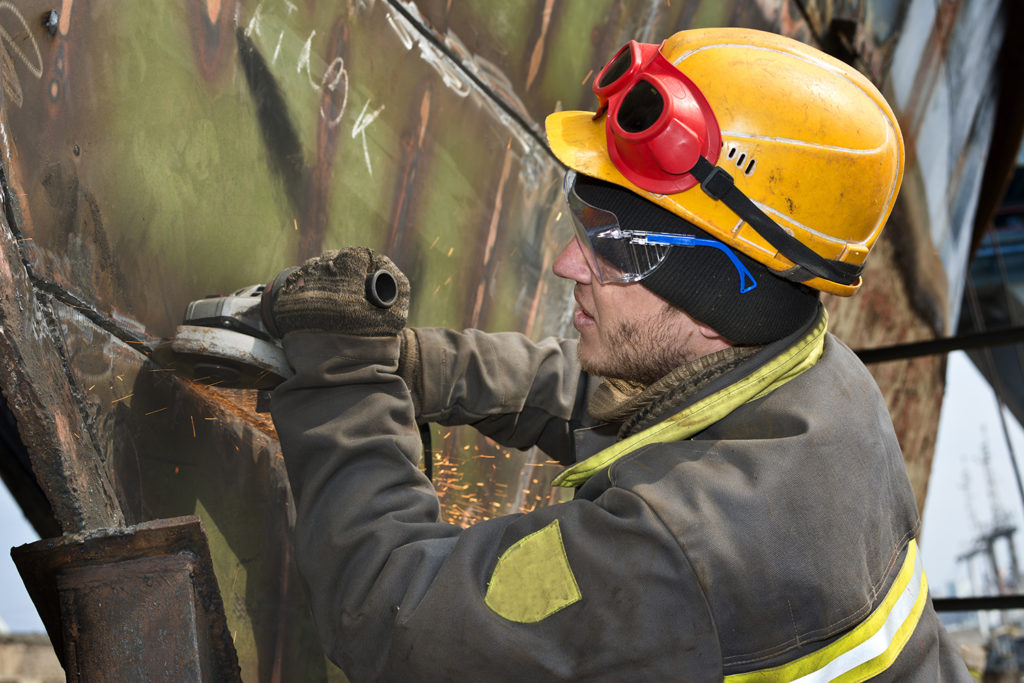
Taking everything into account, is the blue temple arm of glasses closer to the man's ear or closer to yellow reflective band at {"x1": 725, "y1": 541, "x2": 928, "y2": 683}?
the man's ear

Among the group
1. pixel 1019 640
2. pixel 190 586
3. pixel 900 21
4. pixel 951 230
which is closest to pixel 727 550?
pixel 190 586

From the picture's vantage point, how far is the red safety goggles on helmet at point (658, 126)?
1.55 metres

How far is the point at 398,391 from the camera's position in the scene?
1.65 metres

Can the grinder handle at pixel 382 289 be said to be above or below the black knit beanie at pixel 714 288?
above

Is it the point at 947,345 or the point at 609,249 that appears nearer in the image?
the point at 609,249

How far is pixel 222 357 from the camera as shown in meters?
1.58

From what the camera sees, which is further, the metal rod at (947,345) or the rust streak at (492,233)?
the metal rod at (947,345)

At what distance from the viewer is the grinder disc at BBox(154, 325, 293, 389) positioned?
61.6 inches

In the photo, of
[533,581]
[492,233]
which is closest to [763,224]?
[533,581]

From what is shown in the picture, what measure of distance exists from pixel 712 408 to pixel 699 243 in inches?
12.4

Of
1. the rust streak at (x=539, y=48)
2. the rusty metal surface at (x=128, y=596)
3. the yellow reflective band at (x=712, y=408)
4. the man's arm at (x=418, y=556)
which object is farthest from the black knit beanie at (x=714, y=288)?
the rust streak at (x=539, y=48)

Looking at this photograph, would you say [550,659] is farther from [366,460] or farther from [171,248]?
[171,248]

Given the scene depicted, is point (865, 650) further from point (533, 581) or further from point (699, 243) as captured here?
point (699, 243)

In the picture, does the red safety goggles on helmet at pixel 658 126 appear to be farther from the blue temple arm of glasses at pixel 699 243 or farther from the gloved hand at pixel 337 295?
the gloved hand at pixel 337 295
